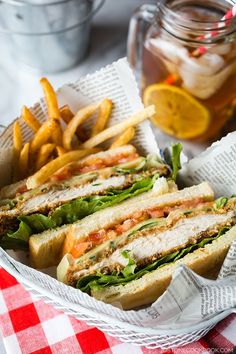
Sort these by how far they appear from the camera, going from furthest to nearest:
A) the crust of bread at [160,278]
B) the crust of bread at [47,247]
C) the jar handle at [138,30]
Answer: the jar handle at [138,30]
the crust of bread at [47,247]
the crust of bread at [160,278]

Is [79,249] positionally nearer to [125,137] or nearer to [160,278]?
[160,278]

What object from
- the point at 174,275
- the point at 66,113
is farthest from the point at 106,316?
the point at 66,113

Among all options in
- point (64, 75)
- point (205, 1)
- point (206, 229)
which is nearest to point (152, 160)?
point (206, 229)

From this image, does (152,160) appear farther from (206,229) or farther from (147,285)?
(147,285)

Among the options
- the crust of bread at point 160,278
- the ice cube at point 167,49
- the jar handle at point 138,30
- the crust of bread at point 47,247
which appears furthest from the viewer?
the jar handle at point 138,30

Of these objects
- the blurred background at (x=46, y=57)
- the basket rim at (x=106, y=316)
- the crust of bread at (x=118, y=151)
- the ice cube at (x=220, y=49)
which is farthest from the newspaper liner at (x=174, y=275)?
the blurred background at (x=46, y=57)

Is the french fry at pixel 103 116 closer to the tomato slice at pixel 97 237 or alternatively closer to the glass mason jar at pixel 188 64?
the glass mason jar at pixel 188 64
